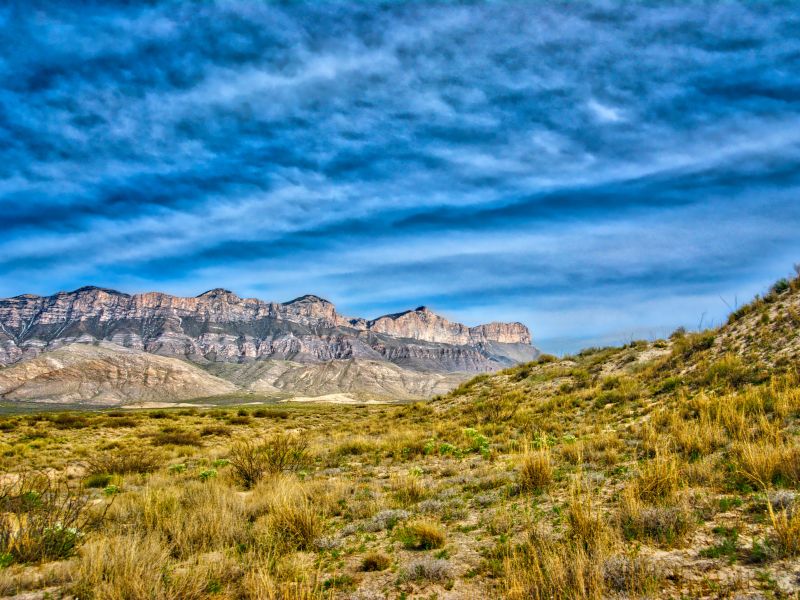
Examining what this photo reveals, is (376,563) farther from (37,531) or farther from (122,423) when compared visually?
(122,423)

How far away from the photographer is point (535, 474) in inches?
324

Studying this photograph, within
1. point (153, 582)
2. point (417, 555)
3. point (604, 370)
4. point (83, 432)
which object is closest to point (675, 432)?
point (417, 555)

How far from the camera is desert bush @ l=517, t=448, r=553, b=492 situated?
8.08 metres

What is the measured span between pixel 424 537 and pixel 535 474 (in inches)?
119

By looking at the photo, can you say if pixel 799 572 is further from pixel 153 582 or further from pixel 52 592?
pixel 52 592

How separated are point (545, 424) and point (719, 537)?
35.7 feet

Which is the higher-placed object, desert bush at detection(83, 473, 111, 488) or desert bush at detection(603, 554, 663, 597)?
desert bush at detection(603, 554, 663, 597)

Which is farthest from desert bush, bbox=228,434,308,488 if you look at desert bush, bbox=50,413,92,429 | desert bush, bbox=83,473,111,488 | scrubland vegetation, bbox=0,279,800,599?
desert bush, bbox=50,413,92,429

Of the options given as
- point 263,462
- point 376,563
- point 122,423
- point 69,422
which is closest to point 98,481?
point 263,462

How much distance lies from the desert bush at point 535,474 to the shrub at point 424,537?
2444 millimetres

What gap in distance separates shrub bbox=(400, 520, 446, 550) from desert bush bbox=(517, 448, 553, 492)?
2.44 m

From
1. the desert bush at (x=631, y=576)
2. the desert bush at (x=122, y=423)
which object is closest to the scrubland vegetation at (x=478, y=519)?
the desert bush at (x=631, y=576)

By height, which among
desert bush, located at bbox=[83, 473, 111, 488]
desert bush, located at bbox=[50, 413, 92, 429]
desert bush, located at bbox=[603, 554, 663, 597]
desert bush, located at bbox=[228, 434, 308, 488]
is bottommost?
desert bush, located at bbox=[50, 413, 92, 429]

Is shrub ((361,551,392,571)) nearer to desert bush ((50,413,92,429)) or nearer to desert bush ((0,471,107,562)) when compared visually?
desert bush ((0,471,107,562))
